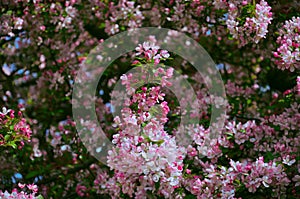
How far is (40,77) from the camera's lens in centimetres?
544

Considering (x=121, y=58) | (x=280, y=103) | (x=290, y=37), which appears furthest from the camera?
(x=121, y=58)

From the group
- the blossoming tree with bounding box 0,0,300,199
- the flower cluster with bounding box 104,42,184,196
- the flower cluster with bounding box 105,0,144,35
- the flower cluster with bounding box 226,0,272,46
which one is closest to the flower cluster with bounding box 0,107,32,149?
the blossoming tree with bounding box 0,0,300,199

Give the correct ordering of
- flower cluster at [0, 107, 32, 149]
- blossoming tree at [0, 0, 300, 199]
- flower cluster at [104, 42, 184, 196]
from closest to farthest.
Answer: flower cluster at [104, 42, 184, 196] → blossoming tree at [0, 0, 300, 199] → flower cluster at [0, 107, 32, 149]

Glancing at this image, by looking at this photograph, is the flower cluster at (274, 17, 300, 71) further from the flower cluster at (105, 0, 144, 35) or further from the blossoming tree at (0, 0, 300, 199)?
the flower cluster at (105, 0, 144, 35)

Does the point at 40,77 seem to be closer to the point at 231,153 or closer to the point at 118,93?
the point at 118,93

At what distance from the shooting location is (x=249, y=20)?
3414mm

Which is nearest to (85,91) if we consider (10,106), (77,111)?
(77,111)

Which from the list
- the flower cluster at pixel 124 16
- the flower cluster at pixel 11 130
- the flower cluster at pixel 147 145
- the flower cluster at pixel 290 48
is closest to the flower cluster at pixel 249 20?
the flower cluster at pixel 290 48

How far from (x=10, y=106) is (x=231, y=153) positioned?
7.04 ft

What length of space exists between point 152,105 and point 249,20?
101 centimetres

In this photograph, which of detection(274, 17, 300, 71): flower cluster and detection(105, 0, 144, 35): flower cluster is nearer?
detection(274, 17, 300, 71): flower cluster

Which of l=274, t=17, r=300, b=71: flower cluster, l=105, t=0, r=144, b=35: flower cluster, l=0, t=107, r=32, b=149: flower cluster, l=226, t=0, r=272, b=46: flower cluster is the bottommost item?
l=0, t=107, r=32, b=149: flower cluster

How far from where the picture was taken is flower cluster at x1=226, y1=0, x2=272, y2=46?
3.40 metres

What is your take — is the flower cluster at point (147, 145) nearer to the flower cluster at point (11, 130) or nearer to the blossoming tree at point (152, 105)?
the blossoming tree at point (152, 105)
